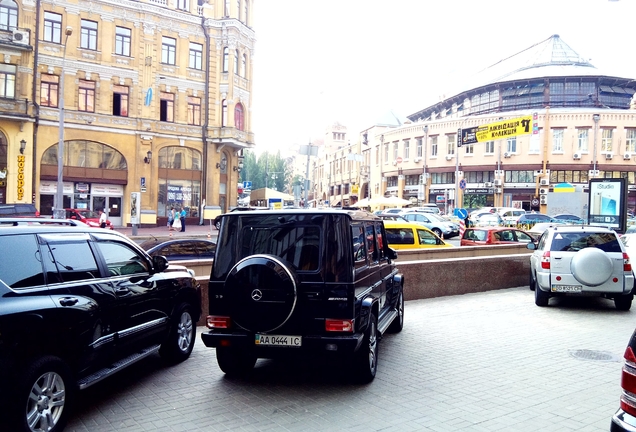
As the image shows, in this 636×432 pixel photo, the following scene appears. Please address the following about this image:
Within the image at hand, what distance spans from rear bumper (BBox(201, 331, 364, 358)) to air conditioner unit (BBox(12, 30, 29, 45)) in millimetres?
32977

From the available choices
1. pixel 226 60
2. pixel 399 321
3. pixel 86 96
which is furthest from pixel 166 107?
pixel 399 321

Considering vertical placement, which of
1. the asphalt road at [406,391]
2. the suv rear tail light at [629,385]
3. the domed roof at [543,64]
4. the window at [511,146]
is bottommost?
the asphalt road at [406,391]

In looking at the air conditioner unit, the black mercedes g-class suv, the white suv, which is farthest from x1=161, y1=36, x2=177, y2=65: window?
the black mercedes g-class suv

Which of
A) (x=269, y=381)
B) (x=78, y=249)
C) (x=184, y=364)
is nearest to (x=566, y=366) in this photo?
(x=269, y=381)

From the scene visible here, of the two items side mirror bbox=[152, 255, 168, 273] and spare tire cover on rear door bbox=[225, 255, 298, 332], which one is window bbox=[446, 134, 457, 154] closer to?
side mirror bbox=[152, 255, 168, 273]

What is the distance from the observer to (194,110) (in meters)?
39.3

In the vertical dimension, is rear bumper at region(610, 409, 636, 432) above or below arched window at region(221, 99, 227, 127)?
below

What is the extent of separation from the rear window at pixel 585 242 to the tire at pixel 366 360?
5972mm

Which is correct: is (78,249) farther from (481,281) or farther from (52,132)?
(52,132)

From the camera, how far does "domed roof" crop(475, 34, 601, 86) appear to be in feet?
188

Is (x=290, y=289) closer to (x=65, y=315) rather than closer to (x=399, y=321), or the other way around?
(x=65, y=315)

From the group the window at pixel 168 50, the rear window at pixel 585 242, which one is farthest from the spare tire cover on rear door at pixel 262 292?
the window at pixel 168 50

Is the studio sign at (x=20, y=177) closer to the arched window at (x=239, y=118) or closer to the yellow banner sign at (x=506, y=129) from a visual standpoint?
the arched window at (x=239, y=118)

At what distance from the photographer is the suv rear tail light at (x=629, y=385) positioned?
11.3 feet
